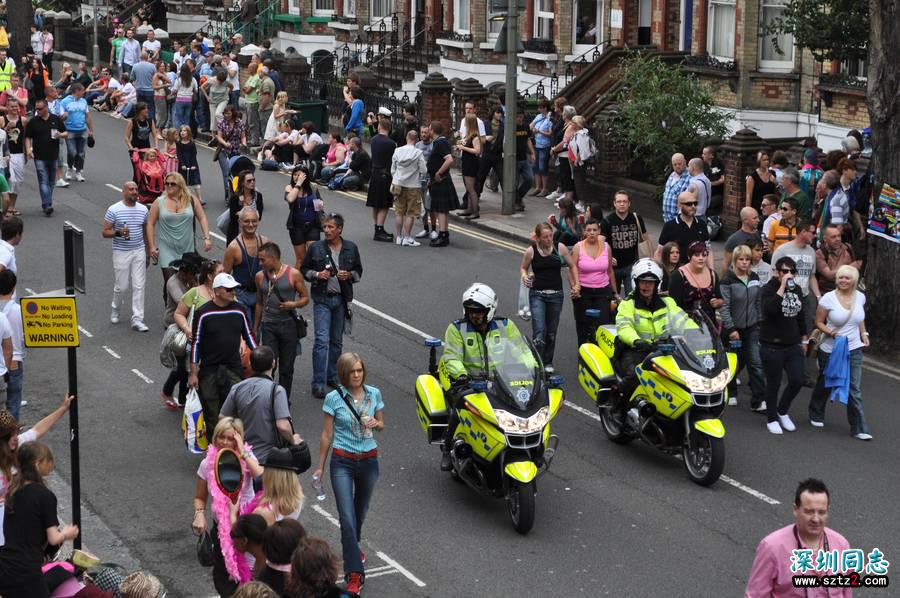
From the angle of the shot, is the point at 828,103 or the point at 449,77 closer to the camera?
the point at 828,103

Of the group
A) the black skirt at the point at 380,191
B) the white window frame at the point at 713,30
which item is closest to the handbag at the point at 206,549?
the black skirt at the point at 380,191

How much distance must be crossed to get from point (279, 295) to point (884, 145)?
756cm

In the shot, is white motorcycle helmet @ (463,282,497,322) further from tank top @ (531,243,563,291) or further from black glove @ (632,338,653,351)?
tank top @ (531,243,563,291)

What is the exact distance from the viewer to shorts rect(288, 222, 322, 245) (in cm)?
1869

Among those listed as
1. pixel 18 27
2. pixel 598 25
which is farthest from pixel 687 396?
pixel 18 27

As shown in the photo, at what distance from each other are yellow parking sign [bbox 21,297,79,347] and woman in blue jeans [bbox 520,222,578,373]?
600 cm

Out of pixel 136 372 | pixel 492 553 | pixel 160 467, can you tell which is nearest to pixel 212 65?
pixel 136 372

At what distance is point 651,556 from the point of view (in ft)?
Answer: 36.5

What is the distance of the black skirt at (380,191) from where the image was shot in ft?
75.2

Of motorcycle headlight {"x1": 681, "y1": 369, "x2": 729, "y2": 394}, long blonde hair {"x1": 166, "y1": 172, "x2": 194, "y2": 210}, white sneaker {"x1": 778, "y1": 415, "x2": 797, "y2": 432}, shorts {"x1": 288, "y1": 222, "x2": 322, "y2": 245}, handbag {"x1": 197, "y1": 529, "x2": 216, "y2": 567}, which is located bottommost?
white sneaker {"x1": 778, "y1": 415, "x2": 797, "y2": 432}

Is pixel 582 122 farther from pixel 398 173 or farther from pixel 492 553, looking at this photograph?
pixel 492 553

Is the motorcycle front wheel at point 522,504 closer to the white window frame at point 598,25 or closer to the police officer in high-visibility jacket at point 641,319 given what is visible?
the police officer in high-visibility jacket at point 641,319

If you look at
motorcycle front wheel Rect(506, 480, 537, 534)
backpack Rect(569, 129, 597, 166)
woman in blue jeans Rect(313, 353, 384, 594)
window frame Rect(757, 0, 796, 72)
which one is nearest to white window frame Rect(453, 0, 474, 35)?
window frame Rect(757, 0, 796, 72)

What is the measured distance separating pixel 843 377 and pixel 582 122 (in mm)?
12212
